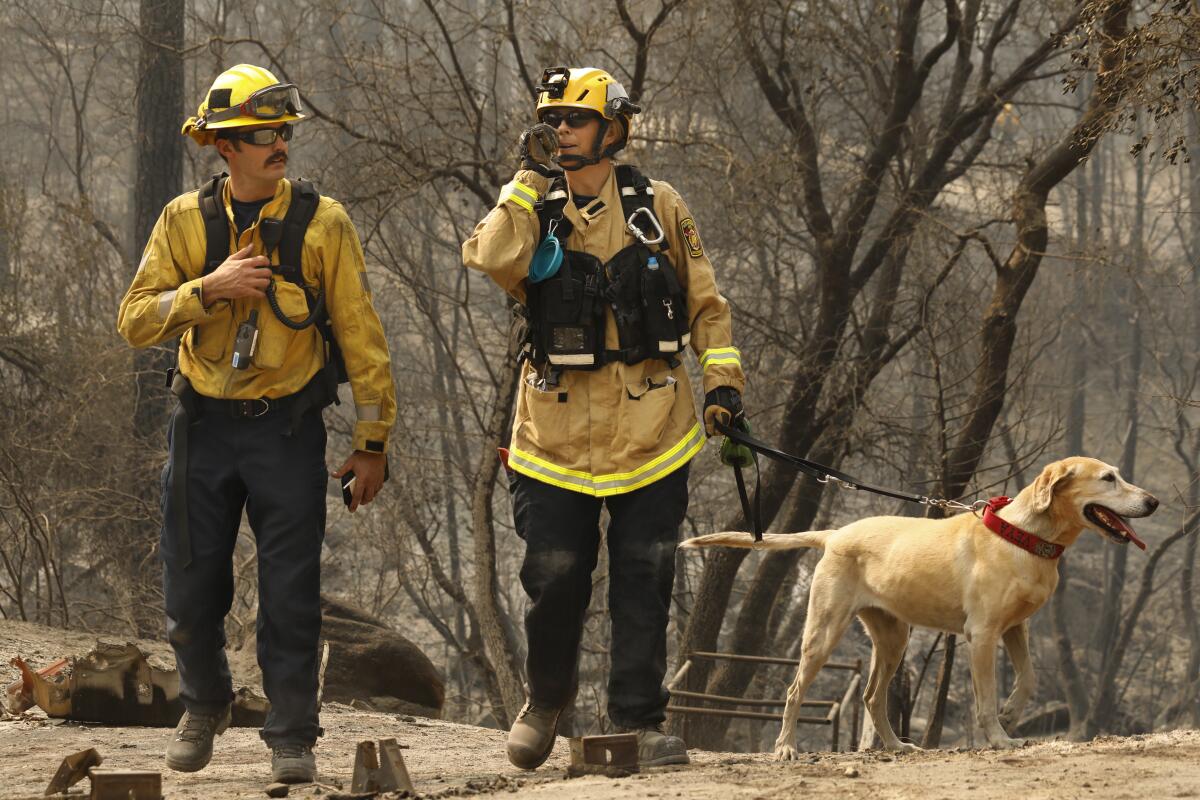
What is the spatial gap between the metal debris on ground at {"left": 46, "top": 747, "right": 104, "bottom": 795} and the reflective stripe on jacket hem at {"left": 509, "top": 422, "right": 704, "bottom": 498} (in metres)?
1.68

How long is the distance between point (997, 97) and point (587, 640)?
9.56 m

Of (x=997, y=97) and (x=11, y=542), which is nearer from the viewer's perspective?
(x=997, y=97)

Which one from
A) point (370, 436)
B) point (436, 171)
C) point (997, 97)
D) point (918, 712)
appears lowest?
point (918, 712)

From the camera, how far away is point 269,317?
527cm

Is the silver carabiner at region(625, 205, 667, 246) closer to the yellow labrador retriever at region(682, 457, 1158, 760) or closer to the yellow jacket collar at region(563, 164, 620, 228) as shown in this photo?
the yellow jacket collar at region(563, 164, 620, 228)

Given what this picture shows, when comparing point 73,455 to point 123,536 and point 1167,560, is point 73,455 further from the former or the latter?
point 1167,560

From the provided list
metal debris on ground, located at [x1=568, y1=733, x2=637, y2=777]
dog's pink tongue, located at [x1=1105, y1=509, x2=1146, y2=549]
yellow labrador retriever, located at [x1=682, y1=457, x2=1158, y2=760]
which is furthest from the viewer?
yellow labrador retriever, located at [x1=682, y1=457, x2=1158, y2=760]

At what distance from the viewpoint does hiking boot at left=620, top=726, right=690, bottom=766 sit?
17.5 feet

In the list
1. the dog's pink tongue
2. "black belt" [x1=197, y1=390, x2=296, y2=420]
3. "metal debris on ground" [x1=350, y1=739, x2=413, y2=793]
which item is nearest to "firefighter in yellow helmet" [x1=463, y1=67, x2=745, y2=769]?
"metal debris on ground" [x1=350, y1=739, x2=413, y2=793]

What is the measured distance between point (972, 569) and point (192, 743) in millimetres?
3226

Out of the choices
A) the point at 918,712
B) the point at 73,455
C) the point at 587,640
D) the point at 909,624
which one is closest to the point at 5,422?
the point at 73,455

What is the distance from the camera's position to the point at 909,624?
7.06 meters

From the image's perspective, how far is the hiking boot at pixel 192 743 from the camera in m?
5.33

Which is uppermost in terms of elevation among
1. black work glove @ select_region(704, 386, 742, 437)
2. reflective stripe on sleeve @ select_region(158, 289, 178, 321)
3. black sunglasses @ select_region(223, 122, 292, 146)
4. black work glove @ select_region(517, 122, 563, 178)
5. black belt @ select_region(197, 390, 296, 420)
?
black work glove @ select_region(517, 122, 563, 178)
